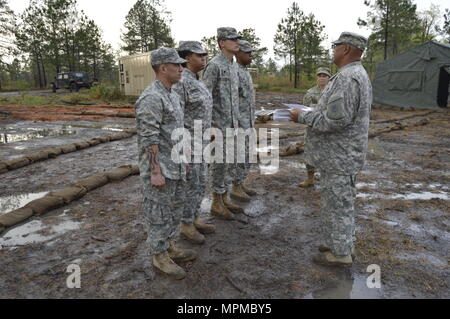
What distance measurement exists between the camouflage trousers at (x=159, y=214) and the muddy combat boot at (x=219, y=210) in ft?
3.74

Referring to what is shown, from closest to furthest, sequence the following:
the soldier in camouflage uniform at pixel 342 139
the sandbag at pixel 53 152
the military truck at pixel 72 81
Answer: the soldier in camouflage uniform at pixel 342 139 < the sandbag at pixel 53 152 < the military truck at pixel 72 81

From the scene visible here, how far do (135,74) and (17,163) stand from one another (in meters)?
15.0

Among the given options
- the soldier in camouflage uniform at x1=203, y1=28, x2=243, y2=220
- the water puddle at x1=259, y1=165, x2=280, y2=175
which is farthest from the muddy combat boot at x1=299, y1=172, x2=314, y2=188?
the soldier in camouflage uniform at x1=203, y1=28, x2=243, y2=220

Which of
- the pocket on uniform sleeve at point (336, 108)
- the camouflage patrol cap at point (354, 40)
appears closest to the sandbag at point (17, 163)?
the pocket on uniform sleeve at point (336, 108)

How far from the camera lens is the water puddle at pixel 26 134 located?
28.8 feet

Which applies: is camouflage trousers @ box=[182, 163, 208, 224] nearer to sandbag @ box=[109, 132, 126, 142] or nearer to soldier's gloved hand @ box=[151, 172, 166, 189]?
soldier's gloved hand @ box=[151, 172, 166, 189]

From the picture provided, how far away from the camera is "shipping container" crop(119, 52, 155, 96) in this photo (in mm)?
18625

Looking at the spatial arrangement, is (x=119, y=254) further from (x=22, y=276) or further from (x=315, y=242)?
(x=315, y=242)

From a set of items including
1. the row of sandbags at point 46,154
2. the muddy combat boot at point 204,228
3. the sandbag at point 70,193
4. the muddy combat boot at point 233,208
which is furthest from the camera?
the row of sandbags at point 46,154

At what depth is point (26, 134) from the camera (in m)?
9.64

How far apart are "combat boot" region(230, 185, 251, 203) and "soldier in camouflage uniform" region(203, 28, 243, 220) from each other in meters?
0.47

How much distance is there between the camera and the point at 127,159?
21.5 ft

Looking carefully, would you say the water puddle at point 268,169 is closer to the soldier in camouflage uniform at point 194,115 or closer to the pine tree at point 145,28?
the soldier in camouflage uniform at point 194,115

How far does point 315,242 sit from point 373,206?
1369mm
